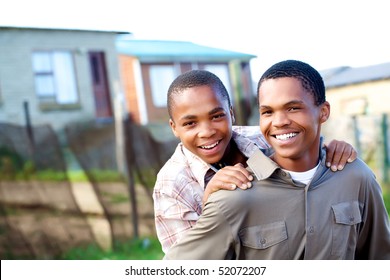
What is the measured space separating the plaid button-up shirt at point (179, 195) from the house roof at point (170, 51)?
1.96 meters

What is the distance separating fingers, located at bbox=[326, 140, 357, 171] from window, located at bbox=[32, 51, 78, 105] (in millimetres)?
3488

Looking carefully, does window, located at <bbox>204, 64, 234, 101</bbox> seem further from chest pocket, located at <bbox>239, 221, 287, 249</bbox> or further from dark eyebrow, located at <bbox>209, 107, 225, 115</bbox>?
chest pocket, located at <bbox>239, 221, 287, 249</bbox>

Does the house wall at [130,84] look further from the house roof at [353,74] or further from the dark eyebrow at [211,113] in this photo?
the dark eyebrow at [211,113]

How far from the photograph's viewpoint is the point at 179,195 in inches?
39.4

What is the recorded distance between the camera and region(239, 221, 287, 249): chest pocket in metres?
0.92

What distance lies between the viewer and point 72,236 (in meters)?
4.05

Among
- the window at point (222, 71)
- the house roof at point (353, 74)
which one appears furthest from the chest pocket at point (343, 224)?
the window at point (222, 71)

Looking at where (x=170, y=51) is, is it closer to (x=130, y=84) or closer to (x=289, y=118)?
(x=130, y=84)

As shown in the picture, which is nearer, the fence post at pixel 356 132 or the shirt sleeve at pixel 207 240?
the shirt sleeve at pixel 207 240

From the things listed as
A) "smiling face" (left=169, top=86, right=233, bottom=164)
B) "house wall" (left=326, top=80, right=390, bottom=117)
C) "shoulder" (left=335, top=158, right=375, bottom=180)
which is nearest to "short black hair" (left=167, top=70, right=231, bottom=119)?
"smiling face" (left=169, top=86, right=233, bottom=164)

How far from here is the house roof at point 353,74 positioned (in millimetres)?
2480
